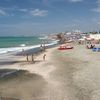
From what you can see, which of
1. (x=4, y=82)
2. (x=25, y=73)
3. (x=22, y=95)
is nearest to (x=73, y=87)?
(x=22, y=95)

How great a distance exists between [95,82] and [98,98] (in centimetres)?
490

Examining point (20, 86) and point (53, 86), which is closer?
point (20, 86)

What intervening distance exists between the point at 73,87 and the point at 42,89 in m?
2.88

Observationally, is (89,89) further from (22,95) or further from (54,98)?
(22,95)

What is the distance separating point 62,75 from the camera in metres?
27.7

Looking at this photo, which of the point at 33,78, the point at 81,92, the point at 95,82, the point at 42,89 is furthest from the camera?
the point at 33,78

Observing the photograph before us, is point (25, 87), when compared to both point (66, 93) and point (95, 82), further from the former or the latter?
point (95, 82)

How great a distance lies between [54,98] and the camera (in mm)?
18656

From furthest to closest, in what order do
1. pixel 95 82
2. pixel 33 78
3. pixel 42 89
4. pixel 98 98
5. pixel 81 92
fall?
1. pixel 33 78
2. pixel 95 82
3. pixel 42 89
4. pixel 81 92
5. pixel 98 98

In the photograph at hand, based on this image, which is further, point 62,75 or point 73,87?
point 62,75

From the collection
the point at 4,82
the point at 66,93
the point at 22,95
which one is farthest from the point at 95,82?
the point at 4,82

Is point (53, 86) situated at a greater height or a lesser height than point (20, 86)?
lesser

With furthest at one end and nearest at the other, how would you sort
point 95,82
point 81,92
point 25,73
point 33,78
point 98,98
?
point 25,73
point 33,78
point 95,82
point 81,92
point 98,98

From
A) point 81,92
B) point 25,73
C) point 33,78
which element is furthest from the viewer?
point 25,73
